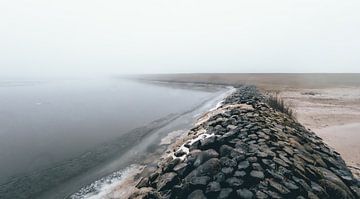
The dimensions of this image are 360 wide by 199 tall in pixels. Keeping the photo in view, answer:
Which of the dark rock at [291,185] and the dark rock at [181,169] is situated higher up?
the dark rock at [291,185]

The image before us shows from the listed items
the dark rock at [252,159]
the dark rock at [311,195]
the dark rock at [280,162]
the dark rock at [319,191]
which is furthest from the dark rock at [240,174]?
the dark rock at [319,191]

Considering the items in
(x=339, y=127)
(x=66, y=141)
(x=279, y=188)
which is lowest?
(x=66, y=141)

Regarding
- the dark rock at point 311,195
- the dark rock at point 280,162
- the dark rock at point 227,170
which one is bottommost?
the dark rock at point 311,195

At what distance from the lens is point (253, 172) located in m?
7.24

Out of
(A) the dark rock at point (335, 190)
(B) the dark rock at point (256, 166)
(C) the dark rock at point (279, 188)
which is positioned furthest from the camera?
(B) the dark rock at point (256, 166)

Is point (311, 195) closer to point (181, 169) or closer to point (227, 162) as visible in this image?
point (227, 162)

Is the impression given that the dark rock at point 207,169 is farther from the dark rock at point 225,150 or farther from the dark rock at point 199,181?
the dark rock at point 225,150

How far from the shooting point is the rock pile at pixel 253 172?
A: 6793mm

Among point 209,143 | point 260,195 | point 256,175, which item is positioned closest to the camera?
point 260,195

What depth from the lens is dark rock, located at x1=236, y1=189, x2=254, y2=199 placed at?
6387 mm

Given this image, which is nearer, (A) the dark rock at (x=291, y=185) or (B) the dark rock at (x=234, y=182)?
(A) the dark rock at (x=291, y=185)

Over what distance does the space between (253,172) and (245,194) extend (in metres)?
0.97

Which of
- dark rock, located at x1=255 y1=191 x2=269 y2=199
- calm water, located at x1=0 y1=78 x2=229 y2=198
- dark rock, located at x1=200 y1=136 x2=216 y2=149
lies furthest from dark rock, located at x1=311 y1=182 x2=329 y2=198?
calm water, located at x1=0 y1=78 x2=229 y2=198

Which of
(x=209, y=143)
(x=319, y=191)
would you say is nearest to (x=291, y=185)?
(x=319, y=191)
